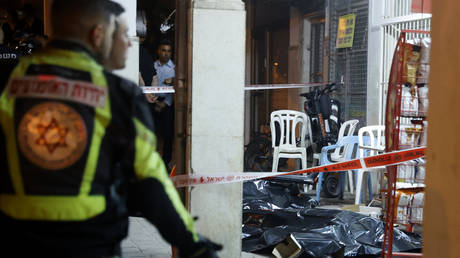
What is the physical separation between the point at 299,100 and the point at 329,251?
9.38 meters

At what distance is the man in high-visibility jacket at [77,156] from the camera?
2109 millimetres

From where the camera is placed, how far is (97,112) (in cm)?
218

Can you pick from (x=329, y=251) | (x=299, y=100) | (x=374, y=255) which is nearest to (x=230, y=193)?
(x=329, y=251)

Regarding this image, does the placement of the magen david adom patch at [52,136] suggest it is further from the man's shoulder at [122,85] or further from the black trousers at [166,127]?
the black trousers at [166,127]

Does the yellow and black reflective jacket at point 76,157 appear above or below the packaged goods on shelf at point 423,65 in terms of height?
below

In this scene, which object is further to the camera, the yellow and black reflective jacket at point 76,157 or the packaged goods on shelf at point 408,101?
the packaged goods on shelf at point 408,101

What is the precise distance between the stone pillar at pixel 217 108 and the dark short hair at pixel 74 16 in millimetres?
2855

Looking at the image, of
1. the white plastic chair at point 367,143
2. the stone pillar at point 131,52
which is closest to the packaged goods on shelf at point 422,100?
the stone pillar at point 131,52

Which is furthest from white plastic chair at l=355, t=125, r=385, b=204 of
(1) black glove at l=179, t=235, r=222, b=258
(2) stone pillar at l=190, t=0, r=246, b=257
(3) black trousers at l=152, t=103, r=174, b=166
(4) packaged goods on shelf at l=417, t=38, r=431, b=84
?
(1) black glove at l=179, t=235, r=222, b=258

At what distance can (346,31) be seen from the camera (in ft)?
42.9

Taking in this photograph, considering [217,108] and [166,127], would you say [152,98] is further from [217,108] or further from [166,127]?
[217,108]

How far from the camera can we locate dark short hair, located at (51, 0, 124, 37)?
229 cm

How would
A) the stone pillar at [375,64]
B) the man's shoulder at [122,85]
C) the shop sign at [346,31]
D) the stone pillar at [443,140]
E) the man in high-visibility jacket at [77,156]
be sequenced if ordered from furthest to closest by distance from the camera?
the shop sign at [346,31]
the stone pillar at [375,64]
the stone pillar at [443,140]
the man's shoulder at [122,85]
the man in high-visibility jacket at [77,156]

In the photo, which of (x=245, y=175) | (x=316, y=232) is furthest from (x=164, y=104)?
(x=245, y=175)
